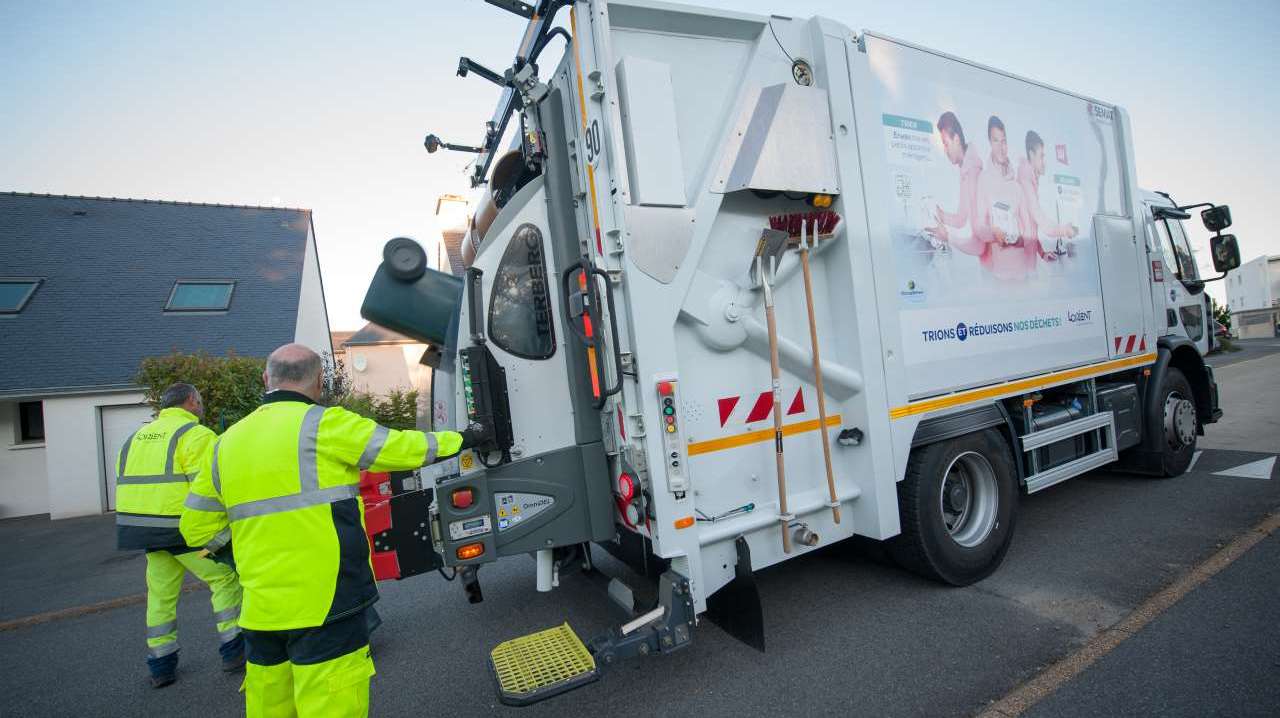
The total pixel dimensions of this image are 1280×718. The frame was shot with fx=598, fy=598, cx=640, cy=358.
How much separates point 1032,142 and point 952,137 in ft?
3.24

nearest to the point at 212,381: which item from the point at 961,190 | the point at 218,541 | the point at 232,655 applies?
the point at 232,655

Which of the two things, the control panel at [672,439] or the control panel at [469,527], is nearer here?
the control panel at [672,439]

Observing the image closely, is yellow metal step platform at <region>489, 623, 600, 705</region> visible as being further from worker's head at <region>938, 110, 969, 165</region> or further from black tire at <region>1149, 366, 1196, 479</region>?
black tire at <region>1149, 366, 1196, 479</region>

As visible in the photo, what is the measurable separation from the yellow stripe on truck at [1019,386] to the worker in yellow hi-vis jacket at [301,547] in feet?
8.23

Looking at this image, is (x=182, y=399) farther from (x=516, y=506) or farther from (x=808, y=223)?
(x=808, y=223)

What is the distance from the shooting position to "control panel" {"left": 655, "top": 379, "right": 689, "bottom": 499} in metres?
2.51

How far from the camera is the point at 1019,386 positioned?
3.78m

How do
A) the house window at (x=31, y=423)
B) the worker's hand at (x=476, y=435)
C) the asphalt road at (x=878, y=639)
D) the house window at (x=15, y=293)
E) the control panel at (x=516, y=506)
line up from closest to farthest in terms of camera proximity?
the asphalt road at (x=878, y=639), the worker's hand at (x=476, y=435), the control panel at (x=516, y=506), the house window at (x=31, y=423), the house window at (x=15, y=293)

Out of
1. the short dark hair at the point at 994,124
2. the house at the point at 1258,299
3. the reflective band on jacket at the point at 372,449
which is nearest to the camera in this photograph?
the reflective band on jacket at the point at 372,449

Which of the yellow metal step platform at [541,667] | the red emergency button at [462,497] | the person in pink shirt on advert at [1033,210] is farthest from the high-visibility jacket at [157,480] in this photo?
the person in pink shirt on advert at [1033,210]

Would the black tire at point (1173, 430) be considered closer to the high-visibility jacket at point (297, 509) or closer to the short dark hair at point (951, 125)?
the short dark hair at point (951, 125)

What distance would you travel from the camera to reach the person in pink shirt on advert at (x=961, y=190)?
3.47 meters

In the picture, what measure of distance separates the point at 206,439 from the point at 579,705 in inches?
105

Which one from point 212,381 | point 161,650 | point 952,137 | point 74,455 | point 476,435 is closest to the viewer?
point 476,435
